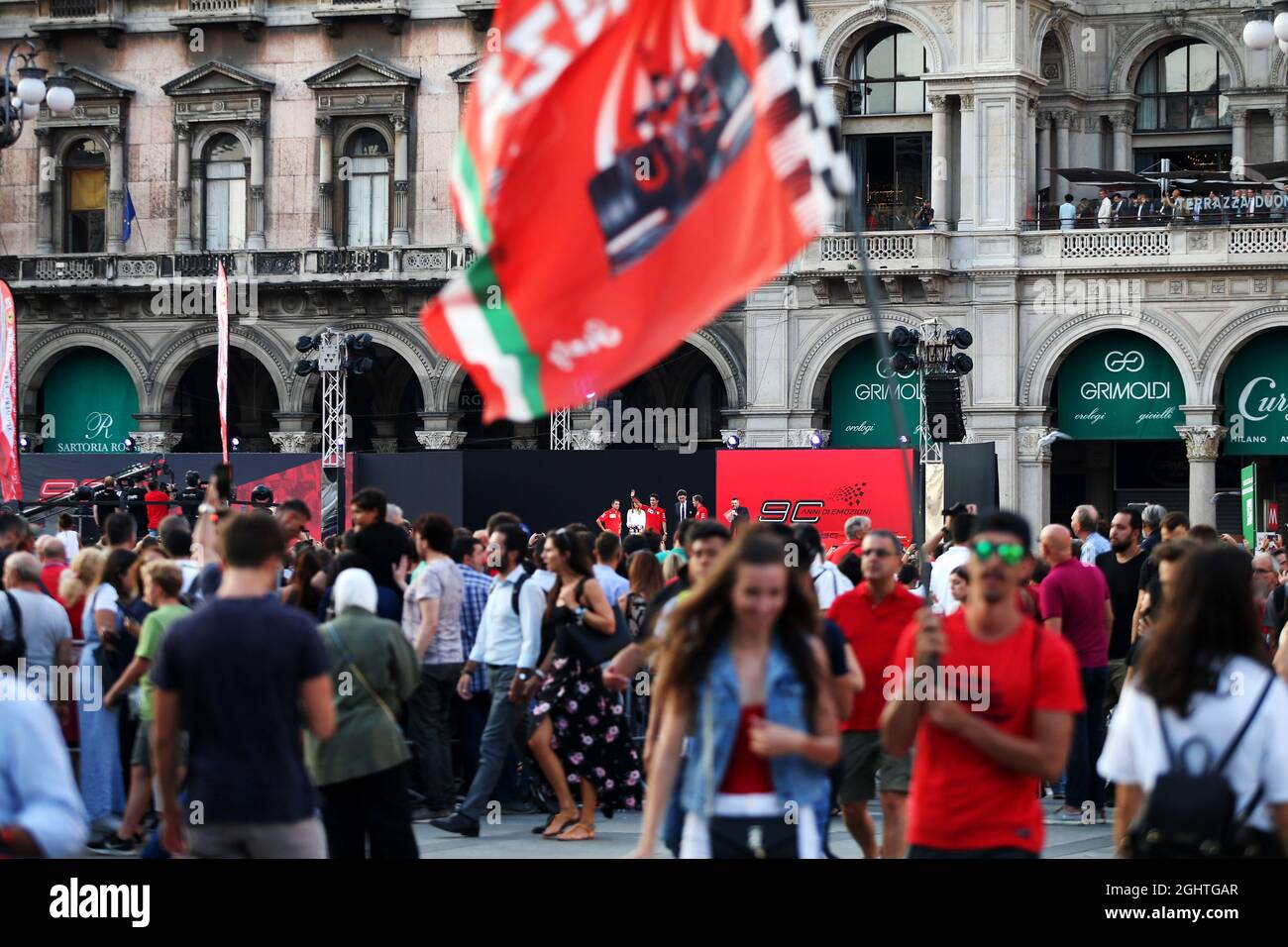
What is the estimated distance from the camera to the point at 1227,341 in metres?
39.4

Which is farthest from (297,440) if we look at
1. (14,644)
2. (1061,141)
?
(14,644)

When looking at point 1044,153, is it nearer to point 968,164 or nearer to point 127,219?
point 968,164

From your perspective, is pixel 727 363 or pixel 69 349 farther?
pixel 69 349

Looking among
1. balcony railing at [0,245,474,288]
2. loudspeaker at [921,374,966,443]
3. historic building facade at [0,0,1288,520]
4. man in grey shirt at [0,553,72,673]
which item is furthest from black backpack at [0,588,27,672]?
balcony railing at [0,245,474,288]

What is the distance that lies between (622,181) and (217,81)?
39447 mm

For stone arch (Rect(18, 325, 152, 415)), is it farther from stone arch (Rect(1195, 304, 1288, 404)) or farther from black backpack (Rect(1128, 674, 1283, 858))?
black backpack (Rect(1128, 674, 1283, 858))

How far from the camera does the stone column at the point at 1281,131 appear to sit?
139 ft

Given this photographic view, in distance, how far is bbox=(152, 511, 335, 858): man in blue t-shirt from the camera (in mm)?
7309

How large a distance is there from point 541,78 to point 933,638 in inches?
94.8

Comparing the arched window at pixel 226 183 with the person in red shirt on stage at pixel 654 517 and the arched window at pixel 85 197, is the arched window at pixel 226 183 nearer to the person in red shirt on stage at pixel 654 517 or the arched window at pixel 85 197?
the arched window at pixel 85 197

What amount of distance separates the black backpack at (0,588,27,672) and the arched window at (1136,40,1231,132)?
35275mm
